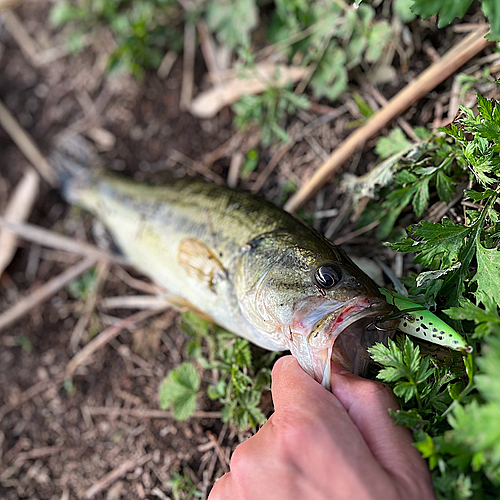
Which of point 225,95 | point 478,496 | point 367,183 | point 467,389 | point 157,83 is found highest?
point 157,83

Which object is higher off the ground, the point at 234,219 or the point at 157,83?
the point at 157,83

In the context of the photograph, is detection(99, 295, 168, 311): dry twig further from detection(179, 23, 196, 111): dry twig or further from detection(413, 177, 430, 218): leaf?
detection(413, 177, 430, 218): leaf

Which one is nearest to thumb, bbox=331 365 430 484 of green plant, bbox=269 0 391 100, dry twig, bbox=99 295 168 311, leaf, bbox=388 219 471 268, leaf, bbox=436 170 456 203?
leaf, bbox=388 219 471 268

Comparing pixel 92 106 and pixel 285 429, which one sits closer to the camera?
pixel 285 429

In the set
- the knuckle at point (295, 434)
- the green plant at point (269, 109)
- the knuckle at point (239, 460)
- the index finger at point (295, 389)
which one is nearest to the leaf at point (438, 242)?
the index finger at point (295, 389)

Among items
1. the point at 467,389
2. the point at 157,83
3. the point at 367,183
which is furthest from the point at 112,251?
the point at 467,389

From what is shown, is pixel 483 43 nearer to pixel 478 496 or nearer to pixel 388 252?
pixel 388 252

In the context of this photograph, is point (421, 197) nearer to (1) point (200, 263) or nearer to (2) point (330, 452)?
(1) point (200, 263)
